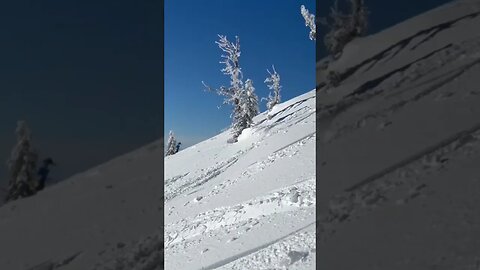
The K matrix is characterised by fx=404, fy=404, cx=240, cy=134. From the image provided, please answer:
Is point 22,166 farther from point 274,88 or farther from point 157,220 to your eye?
point 274,88

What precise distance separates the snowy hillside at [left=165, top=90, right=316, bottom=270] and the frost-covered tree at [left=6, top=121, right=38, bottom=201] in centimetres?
383

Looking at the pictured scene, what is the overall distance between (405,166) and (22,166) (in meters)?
9.46

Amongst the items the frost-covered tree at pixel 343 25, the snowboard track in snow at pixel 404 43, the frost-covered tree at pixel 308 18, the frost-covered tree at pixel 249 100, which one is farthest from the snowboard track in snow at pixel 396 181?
the frost-covered tree at pixel 308 18

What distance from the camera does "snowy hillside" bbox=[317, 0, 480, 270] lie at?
5.66 meters

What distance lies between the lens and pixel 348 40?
25.2m

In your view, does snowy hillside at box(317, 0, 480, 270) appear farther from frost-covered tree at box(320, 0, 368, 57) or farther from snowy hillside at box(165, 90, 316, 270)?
frost-covered tree at box(320, 0, 368, 57)

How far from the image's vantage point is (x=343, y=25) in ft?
76.8

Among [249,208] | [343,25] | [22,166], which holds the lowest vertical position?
[249,208]

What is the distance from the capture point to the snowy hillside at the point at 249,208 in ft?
23.0

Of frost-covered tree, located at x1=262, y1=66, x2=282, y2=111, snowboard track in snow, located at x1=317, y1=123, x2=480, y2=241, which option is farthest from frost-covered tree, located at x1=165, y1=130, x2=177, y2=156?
snowboard track in snow, located at x1=317, y1=123, x2=480, y2=241

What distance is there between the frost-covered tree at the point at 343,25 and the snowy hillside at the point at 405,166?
3747mm

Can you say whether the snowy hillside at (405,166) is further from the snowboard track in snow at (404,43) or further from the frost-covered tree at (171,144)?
the frost-covered tree at (171,144)

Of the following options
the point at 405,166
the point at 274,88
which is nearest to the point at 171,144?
the point at 274,88

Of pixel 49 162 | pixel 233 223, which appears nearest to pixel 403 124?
pixel 233 223
